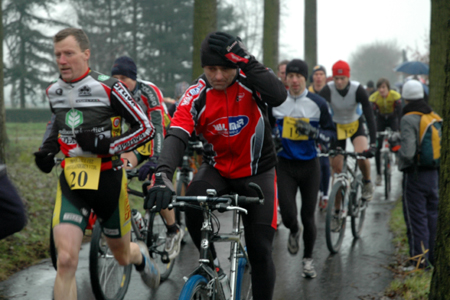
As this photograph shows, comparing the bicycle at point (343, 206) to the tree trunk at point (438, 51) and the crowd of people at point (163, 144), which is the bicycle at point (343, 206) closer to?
the tree trunk at point (438, 51)

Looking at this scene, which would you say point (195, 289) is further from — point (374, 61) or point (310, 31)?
point (374, 61)

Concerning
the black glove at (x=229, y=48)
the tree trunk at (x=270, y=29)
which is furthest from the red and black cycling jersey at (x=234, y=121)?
the tree trunk at (x=270, y=29)

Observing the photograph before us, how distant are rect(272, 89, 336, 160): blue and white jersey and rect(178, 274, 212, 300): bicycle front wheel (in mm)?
2968

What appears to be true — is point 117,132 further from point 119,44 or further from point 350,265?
point 119,44

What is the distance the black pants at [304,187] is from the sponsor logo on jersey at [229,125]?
6.79ft

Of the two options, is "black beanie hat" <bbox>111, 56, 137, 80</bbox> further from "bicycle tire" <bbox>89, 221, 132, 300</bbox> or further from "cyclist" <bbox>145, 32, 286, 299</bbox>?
"cyclist" <bbox>145, 32, 286, 299</bbox>

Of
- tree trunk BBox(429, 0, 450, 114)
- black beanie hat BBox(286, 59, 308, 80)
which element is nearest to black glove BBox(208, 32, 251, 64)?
black beanie hat BBox(286, 59, 308, 80)

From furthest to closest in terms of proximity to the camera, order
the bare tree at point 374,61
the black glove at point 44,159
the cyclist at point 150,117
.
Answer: the bare tree at point 374,61
the cyclist at point 150,117
the black glove at point 44,159

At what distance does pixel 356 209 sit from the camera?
7523mm

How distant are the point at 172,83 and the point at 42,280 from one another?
27.4 meters

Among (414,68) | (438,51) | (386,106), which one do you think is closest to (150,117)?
(438,51)

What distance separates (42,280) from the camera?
5500 millimetres

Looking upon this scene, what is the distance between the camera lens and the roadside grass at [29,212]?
20.3 feet

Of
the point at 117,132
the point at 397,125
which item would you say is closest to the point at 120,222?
the point at 117,132
